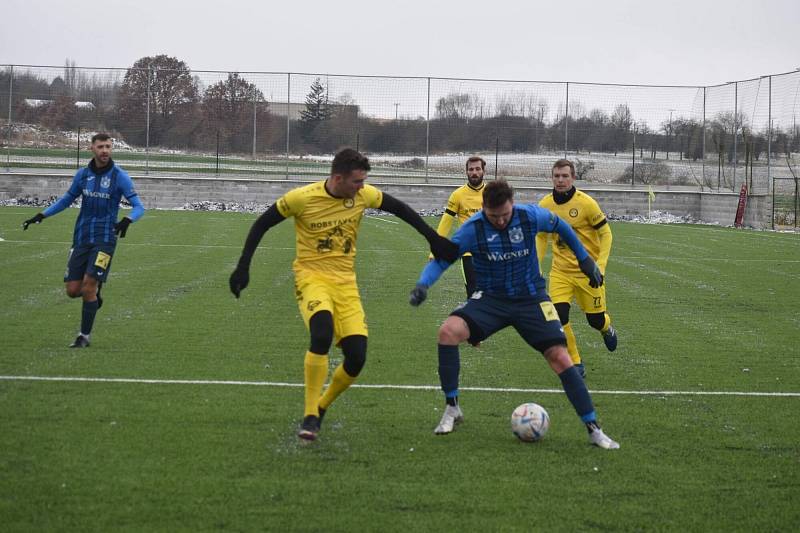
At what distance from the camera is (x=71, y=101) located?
132 ft

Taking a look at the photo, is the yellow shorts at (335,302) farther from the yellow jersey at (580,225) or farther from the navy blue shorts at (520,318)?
the yellow jersey at (580,225)

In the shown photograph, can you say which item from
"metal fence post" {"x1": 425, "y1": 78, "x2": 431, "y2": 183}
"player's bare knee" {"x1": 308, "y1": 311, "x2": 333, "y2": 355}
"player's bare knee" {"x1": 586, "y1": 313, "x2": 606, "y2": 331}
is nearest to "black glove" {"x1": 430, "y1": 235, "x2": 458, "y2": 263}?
"player's bare knee" {"x1": 308, "y1": 311, "x2": 333, "y2": 355}

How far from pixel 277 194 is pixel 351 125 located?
4.16 metres

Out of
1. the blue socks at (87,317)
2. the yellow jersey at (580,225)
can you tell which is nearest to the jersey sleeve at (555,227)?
the yellow jersey at (580,225)

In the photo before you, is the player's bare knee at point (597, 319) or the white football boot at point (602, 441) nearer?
the white football boot at point (602, 441)

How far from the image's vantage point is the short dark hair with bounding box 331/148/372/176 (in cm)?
719

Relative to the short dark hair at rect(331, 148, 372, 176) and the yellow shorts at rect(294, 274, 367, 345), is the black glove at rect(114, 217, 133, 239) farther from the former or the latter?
the short dark hair at rect(331, 148, 372, 176)

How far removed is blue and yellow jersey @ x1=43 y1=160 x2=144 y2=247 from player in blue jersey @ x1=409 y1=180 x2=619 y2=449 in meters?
4.72

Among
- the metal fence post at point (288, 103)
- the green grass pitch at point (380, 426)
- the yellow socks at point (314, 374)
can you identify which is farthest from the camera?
the metal fence post at point (288, 103)

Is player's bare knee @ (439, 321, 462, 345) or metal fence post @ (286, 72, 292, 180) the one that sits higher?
metal fence post @ (286, 72, 292, 180)

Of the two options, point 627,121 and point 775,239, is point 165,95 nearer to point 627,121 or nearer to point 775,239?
point 627,121

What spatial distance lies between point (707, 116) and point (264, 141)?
1806cm

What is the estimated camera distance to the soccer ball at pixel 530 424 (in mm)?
7062

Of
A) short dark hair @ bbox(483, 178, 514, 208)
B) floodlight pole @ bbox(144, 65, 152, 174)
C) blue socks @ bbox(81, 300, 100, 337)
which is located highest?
floodlight pole @ bbox(144, 65, 152, 174)
